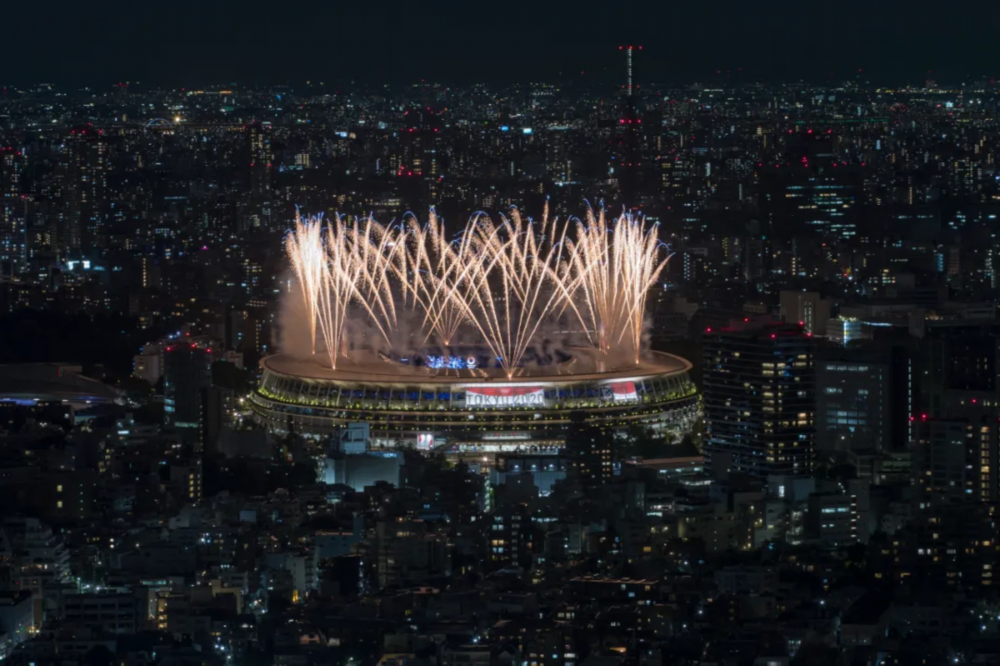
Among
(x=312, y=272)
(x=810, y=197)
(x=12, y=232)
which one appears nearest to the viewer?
(x=312, y=272)

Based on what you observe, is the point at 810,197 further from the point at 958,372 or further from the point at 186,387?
the point at 186,387

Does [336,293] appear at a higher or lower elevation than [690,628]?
higher

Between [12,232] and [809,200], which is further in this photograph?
[809,200]

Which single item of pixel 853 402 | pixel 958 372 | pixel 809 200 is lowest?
pixel 853 402

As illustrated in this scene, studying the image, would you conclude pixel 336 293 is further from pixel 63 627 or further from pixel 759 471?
pixel 63 627

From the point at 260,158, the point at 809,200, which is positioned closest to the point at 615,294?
the point at 809,200

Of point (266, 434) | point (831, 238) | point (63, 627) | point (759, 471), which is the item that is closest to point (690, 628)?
point (63, 627)
